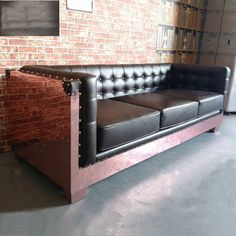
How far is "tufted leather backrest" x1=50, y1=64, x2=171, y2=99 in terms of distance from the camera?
96.1 inches

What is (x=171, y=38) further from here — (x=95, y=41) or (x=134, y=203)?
(x=134, y=203)

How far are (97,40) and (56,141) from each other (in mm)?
1575

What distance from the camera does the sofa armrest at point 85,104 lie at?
4.64 ft

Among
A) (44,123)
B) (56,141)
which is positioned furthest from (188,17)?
(56,141)

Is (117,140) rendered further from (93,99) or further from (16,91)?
(16,91)

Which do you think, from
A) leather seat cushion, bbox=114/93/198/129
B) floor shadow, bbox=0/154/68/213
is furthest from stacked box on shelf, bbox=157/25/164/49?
floor shadow, bbox=0/154/68/213

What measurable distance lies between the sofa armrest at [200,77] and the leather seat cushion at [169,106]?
73cm

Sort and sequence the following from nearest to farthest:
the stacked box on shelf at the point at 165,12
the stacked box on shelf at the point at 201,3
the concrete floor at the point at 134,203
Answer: the concrete floor at the point at 134,203 < the stacked box on shelf at the point at 165,12 < the stacked box on shelf at the point at 201,3

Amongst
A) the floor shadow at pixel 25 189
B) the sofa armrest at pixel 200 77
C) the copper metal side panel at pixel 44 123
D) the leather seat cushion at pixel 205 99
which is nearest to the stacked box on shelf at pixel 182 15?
the sofa armrest at pixel 200 77

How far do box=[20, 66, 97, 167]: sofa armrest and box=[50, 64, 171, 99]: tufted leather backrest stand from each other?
71cm

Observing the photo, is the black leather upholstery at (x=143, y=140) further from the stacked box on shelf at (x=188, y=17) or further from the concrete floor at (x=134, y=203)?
the stacked box on shelf at (x=188, y=17)

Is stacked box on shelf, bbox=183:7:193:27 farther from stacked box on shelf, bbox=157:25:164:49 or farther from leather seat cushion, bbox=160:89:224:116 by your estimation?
leather seat cushion, bbox=160:89:224:116

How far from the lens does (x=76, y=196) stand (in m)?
1.61

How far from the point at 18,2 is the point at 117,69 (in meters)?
1.08
